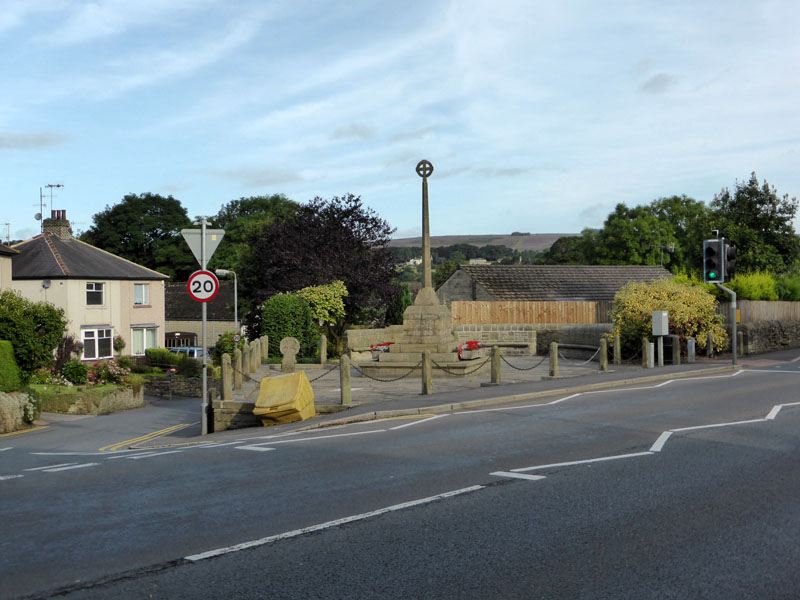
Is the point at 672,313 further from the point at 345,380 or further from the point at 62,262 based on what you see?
the point at 62,262

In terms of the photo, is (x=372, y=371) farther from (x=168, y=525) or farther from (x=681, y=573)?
(x=681, y=573)

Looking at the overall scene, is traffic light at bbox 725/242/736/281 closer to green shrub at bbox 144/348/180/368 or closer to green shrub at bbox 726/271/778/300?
green shrub at bbox 726/271/778/300

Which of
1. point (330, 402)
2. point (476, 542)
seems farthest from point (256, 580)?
point (330, 402)

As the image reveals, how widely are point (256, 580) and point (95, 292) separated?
148ft

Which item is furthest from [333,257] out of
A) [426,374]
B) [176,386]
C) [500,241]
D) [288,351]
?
[500,241]

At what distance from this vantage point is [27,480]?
9.95 metres

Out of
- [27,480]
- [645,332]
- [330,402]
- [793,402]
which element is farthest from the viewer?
[645,332]

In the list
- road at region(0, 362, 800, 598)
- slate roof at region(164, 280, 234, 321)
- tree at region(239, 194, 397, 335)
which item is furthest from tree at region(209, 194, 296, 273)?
road at region(0, 362, 800, 598)

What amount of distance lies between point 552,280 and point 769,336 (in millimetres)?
16597

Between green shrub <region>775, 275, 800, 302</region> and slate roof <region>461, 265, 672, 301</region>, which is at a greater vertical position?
slate roof <region>461, 265, 672, 301</region>

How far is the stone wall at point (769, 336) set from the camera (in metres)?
30.6

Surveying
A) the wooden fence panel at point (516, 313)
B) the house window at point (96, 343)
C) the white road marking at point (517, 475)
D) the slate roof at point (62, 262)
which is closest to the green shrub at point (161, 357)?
the house window at point (96, 343)

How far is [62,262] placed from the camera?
4578cm

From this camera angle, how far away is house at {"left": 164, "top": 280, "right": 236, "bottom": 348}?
2783 inches
